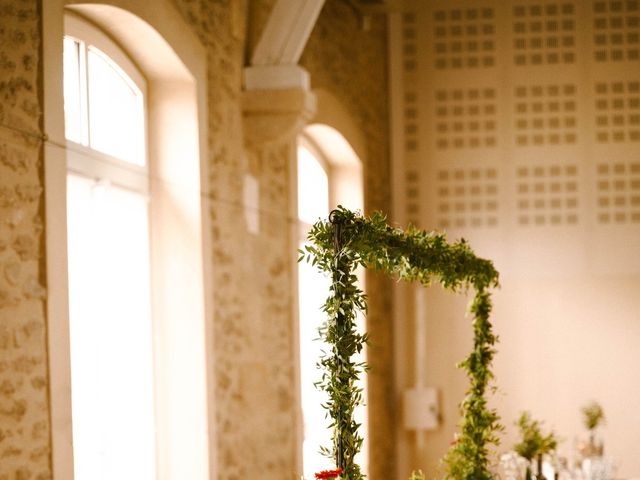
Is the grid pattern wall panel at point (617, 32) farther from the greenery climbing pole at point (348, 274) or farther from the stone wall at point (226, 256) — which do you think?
the greenery climbing pole at point (348, 274)

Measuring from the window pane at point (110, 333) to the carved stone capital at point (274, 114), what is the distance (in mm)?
1010

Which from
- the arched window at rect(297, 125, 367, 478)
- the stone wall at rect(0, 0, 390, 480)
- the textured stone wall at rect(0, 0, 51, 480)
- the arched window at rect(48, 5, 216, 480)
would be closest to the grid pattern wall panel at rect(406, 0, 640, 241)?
the arched window at rect(297, 125, 367, 478)

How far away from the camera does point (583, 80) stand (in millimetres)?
9117

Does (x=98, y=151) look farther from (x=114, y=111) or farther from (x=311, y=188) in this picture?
(x=311, y=188)

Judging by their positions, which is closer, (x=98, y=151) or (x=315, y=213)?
(x=98, y=151)

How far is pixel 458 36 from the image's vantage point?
9258 millimetres

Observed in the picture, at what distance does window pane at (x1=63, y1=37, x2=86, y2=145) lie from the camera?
4.11 m

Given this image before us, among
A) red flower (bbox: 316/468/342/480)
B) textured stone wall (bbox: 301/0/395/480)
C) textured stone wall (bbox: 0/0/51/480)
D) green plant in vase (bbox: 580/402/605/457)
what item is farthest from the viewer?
textured stone wall (bbox: 301/0/395/480)

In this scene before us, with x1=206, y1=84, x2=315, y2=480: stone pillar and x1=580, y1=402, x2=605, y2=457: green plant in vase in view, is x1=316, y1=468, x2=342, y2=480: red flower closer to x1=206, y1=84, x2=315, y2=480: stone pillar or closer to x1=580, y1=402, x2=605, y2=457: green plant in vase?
x1=206, y1=84, x2=315, y2=480: stone pillar

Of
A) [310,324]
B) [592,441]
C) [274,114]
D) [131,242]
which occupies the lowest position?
[592,441]

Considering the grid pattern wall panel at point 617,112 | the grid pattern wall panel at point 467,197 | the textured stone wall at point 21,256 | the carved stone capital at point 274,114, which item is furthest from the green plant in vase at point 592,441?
the textured stone wall at point 21,256

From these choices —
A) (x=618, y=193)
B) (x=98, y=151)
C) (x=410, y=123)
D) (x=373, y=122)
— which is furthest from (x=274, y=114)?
(x=618, y=193)

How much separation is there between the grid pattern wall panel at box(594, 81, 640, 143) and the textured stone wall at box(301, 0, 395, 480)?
70.8 inches

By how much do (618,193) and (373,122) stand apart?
2.16 meters
